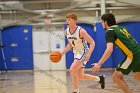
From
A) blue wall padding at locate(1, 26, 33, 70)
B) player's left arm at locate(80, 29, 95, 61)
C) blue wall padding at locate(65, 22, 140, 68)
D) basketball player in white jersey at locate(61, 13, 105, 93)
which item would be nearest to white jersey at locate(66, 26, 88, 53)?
basketball player in white jersey at locate(61, 13, 105, 93)

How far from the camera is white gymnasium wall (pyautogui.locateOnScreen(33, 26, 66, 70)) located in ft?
58.5

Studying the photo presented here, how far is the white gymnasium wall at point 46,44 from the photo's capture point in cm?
1783

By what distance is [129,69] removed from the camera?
19.9 feet

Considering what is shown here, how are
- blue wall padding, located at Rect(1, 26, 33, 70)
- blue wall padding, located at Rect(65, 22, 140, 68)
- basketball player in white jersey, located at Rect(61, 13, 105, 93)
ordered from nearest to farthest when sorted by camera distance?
basketball player in white jersey, located at Rect(61, 13, 105, 93) → blue wall padding, located at Rect(65, 22, 140, 68) → blue wall padding, located at Rect(1, 26, 33, 70)

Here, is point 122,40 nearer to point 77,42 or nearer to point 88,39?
point 88,39

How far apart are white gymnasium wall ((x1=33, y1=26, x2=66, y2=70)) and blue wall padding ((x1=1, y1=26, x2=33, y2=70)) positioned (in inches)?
13.7

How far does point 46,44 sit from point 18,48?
5.26 ft

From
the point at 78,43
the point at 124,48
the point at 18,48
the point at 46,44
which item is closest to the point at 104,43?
the point at 46,44

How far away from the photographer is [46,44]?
1794cm

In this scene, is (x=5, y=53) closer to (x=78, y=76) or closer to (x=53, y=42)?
(x=53, y=42)

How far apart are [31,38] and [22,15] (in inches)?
61.0

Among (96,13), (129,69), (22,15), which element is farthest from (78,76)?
(22,15)

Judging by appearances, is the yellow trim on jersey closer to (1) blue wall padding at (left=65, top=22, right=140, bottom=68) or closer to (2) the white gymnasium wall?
(1) blue wall padding at (left=65, top=22, right=140, bottom=68)

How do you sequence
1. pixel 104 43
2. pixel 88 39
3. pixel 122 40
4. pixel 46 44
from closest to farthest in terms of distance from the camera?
pixel 122 40 → pixel 88 39 → pixel 104 43 → pixel 46 44
